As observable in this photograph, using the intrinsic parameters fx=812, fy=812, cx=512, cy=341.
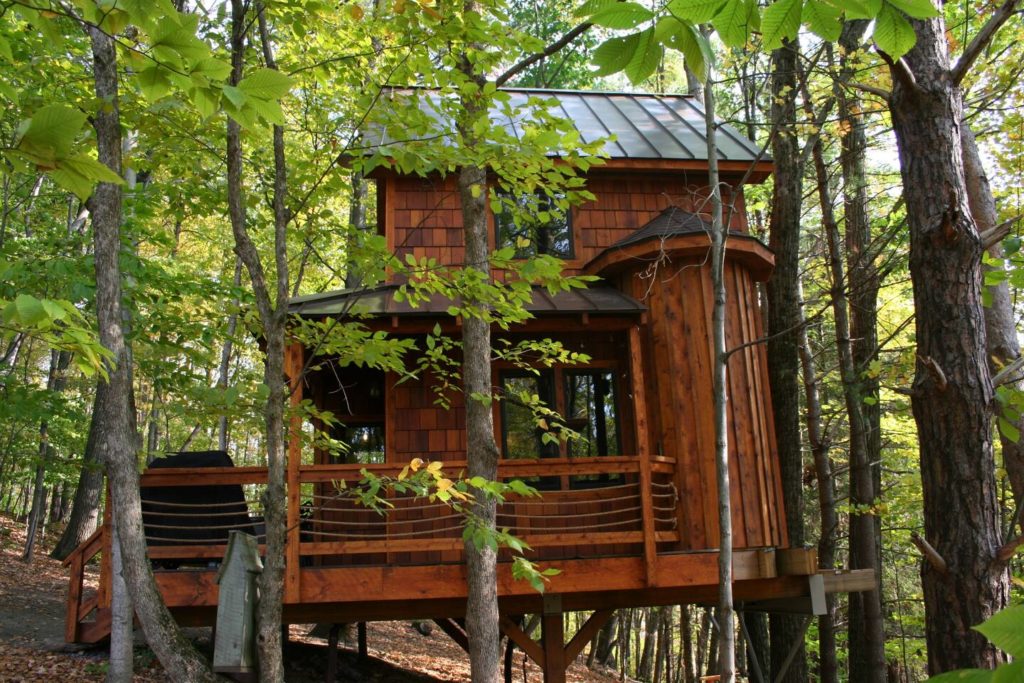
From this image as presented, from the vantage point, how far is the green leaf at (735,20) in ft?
4.53

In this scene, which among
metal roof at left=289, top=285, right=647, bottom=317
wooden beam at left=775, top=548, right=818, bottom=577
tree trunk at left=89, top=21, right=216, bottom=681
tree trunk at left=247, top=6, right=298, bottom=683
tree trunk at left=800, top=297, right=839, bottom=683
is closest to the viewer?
tree trunk at left=247, top=6, right=298, bottom=683

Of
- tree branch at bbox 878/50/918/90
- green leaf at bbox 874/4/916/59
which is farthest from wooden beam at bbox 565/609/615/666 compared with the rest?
green leaf at bbox 874/4/916/59

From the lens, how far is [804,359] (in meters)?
13.1

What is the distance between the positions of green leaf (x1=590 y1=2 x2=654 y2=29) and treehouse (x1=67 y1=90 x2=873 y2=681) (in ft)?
19.4

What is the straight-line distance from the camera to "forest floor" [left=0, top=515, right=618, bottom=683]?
8016 mm

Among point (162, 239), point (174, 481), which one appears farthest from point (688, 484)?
point (162, 239)

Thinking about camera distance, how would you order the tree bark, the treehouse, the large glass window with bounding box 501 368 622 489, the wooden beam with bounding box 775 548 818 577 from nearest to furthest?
1. the treehouse
2. the wooden beam with bounding box 775 548 818 577
3. the large glass window with bounding box 501 368 622 489
4. the tree bark

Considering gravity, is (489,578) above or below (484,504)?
below

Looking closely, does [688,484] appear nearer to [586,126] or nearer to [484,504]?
[484,504]

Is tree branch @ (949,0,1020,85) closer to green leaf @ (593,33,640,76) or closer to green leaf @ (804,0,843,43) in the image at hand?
green leaf @ (804,0,843,43)

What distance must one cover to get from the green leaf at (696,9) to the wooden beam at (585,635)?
8186 millimetres

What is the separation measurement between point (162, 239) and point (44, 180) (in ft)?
30.2

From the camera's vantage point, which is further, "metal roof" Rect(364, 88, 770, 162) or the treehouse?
"metal roof" Rect(364, 88, 770, 162)

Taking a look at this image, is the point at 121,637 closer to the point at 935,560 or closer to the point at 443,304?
the point at 443,304
